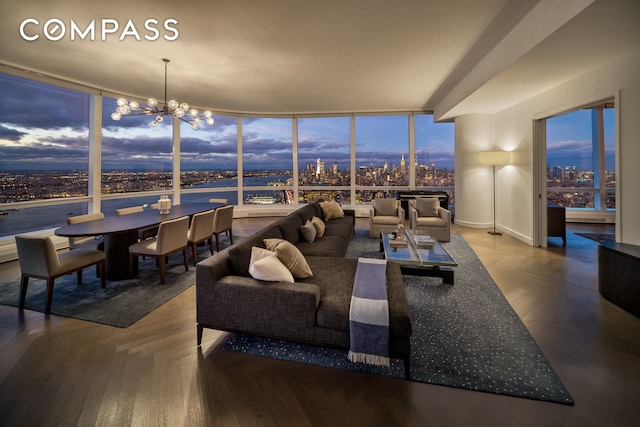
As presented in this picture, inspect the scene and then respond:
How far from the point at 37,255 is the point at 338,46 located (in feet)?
13.4

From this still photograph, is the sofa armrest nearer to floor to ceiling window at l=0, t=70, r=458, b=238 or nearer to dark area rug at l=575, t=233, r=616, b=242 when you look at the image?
floor to ceiling window at l=0, t=70, r=458, b=238

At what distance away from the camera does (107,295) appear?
9.31 ft

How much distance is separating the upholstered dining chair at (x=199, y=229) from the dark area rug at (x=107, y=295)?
0.40 m

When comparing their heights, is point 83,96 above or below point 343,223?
above

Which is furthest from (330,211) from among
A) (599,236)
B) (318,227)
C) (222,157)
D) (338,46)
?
(599,236)

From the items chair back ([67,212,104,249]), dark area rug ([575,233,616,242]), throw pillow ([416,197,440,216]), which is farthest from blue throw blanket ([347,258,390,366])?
dark area rug ([575,233,616,242])

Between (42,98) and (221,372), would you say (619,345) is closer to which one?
(221,372)

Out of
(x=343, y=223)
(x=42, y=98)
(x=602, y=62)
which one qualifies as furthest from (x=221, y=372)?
(x=42, y=98)

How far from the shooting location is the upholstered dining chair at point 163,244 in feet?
10.2

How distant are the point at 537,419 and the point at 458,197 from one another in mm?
5708

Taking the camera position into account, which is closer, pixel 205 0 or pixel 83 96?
pixel 205 0

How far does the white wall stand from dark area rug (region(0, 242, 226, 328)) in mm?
5099

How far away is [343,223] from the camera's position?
4598 mm

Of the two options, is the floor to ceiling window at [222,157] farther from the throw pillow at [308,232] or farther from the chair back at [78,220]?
the throw pillow at [308,232]
